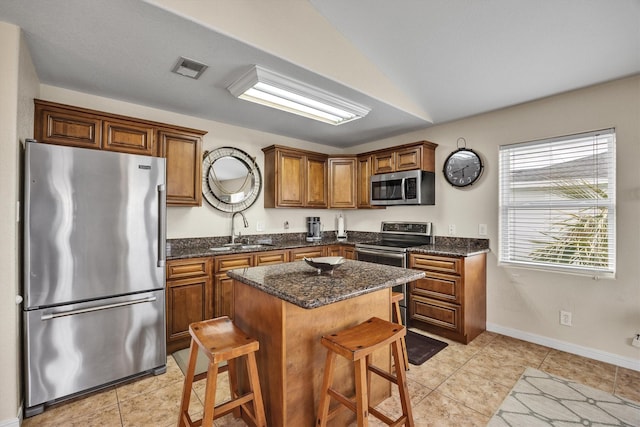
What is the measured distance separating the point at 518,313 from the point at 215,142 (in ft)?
12.8

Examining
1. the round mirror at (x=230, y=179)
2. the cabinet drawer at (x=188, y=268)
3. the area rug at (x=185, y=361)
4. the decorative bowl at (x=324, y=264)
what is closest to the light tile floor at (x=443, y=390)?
the area rug at (x=185, y=361)

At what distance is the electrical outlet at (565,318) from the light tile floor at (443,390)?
28cm

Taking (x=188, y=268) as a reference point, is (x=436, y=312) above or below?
below

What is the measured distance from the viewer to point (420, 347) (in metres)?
2.93

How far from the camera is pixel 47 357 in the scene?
198 centimetres

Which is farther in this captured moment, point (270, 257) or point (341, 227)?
point (341, 227)

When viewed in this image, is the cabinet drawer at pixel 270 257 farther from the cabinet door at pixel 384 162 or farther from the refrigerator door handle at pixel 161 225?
the cabinet door at pixel 384 162

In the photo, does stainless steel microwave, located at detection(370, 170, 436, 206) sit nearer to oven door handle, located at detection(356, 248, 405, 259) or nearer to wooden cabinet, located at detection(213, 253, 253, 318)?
oven door handle, located at detection(356, 248, 405, 259)

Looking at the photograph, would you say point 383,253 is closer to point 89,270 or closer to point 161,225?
point 161,225

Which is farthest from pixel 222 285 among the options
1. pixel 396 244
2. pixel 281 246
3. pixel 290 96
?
pixel 396 244

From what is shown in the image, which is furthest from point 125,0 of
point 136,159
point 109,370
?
point 109,370

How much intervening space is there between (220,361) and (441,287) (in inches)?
97.2

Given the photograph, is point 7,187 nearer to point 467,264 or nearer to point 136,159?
point 136,159

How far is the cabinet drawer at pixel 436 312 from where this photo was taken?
9.97 feet
